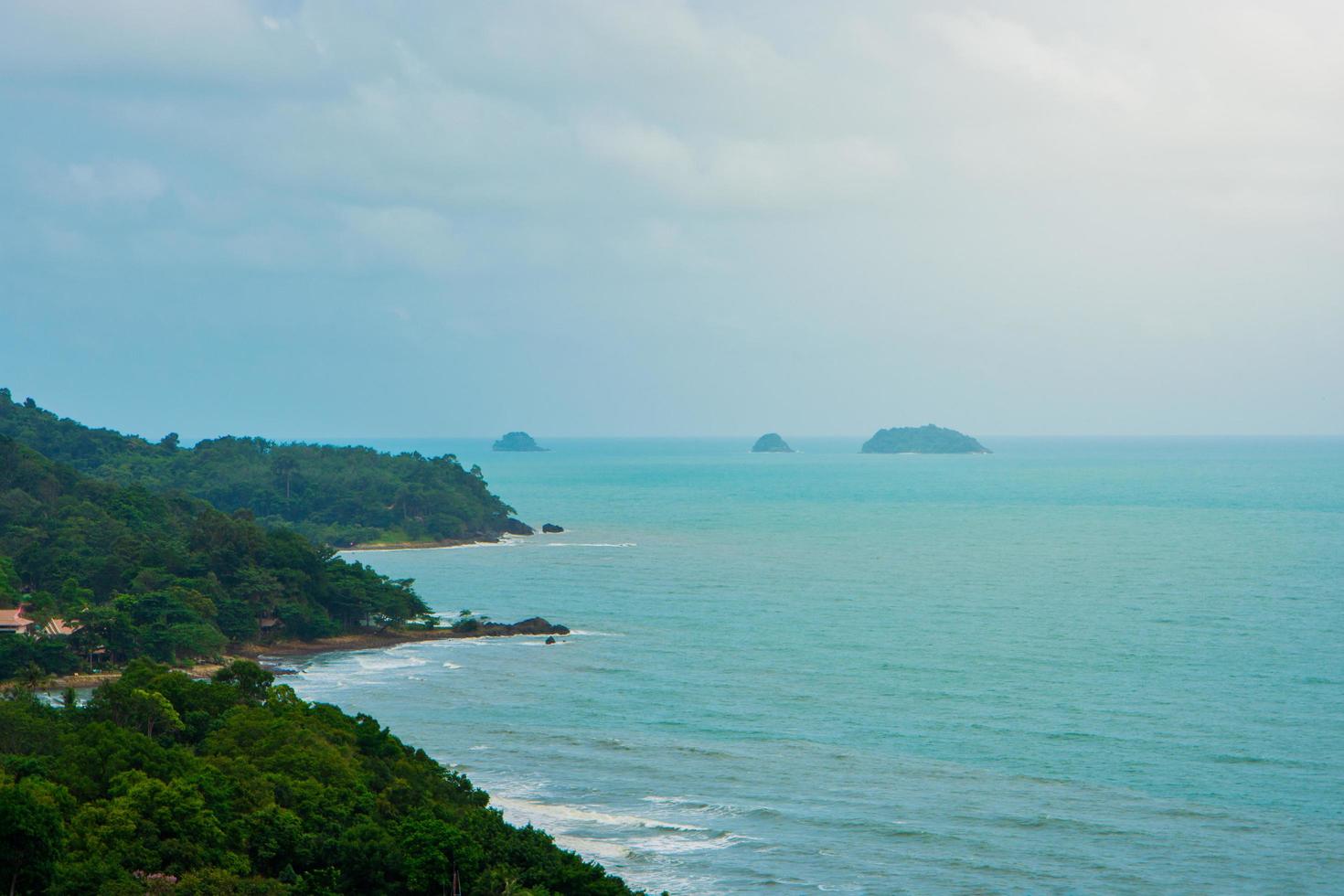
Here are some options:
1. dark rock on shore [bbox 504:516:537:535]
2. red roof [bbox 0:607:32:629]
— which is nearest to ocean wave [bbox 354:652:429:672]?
red roof [bbox 0:607:32:629]

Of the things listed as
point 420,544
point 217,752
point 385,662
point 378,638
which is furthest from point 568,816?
point 420,544

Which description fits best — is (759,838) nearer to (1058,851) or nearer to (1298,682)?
(1058,851)

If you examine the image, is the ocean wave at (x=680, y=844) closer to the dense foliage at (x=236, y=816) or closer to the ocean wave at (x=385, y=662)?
the dense foliage at (x=236, y=816)

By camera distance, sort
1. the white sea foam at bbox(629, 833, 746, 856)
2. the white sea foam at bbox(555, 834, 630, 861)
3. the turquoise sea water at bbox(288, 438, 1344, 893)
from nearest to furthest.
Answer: the white sea foam at bbox(555, 834, 630, 861), the turquoise sea water at bbox(288, 438, 1344, 893), the white sea foam at bbox(629, 833, 746, 856)

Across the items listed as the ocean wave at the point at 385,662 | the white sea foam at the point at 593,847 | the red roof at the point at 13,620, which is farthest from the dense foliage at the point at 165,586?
the white sea foam at the point at 593,847

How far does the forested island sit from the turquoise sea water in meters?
4.86

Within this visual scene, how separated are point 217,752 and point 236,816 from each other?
Answer: 16.0 ft

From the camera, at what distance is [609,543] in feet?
349

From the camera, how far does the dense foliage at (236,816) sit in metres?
22.0

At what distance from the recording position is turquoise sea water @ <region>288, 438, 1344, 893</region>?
31.2 metres

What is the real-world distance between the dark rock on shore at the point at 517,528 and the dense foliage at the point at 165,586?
44857 millimetres

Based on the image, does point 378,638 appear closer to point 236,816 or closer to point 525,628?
point 525,628

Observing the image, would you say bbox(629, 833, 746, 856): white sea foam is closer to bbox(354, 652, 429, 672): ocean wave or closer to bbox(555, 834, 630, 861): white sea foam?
bbox(555, 834, 630, 861): white sea foam

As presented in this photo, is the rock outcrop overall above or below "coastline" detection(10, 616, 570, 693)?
above
